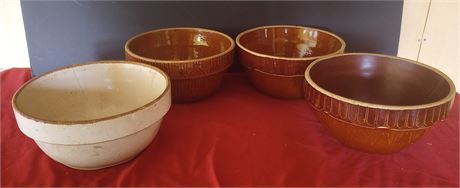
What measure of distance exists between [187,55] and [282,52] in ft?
0.66

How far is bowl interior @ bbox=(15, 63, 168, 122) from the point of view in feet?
1.92

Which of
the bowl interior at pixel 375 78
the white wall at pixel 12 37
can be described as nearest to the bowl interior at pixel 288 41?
the bowl interior at pixel 375 78

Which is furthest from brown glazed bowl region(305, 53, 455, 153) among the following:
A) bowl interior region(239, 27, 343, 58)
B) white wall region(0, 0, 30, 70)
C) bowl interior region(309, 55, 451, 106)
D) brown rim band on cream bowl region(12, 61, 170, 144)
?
white wall region(0, 0, 30, 70)

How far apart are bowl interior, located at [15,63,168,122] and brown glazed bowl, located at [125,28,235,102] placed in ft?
0.11

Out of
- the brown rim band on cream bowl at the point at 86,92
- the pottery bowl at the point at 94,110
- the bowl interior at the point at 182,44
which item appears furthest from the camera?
the bowl interior at the point at 182,44

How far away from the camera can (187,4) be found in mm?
785

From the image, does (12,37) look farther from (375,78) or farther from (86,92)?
(375,78)

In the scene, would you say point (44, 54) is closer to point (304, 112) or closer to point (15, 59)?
point (15, 59)

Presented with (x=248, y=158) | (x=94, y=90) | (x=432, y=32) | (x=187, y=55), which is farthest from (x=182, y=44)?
(x=432, y=32)

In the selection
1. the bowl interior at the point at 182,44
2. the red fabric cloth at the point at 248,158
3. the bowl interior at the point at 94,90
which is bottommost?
the red fabric cloth at the point at 248,158

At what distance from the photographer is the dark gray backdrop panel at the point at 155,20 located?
30.7 inches

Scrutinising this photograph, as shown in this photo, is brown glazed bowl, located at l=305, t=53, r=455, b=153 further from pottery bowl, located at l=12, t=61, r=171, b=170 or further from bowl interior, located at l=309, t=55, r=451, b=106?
pottery bowl, located at l=12, t=61, r=171, b=170

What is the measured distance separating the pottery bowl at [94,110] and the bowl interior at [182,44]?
0.12 m

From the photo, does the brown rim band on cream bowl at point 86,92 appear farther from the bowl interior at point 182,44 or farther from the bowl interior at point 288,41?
the bowl interior at point 288,41
